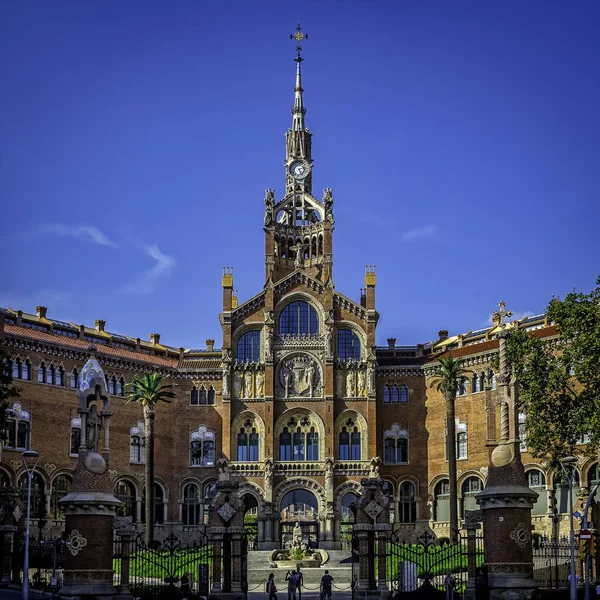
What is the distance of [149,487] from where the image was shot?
255 feet

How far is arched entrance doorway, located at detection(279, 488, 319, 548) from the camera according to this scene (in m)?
86.2

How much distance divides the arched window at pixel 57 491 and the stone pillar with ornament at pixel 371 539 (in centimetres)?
3940

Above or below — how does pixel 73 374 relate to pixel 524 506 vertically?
above

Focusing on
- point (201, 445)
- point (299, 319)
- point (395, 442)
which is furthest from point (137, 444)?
point (395, 442)

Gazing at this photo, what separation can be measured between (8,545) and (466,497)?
147 ft

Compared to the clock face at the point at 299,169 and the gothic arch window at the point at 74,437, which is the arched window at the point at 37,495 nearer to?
the gothic arch window at the point at 74,437

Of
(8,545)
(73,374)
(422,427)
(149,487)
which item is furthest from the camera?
(422,427)

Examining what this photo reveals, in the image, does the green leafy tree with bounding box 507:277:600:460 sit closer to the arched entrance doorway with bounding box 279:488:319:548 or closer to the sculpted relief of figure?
the arched entrance doorway with bounding box 279:488:319:548

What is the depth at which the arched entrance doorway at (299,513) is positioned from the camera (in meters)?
86.2

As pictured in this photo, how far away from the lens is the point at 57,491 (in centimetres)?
8081

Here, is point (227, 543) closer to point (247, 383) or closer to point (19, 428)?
point (19, 428)

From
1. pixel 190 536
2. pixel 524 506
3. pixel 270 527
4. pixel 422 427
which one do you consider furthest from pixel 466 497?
pixel 524 506

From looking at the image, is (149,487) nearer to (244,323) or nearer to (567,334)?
(244,323)

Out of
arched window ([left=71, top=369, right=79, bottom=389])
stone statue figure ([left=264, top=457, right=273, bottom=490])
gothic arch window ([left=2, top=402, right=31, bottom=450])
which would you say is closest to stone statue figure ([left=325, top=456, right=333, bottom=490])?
stone statue figure ([left=264, top=457, right=273, bottom=490])
